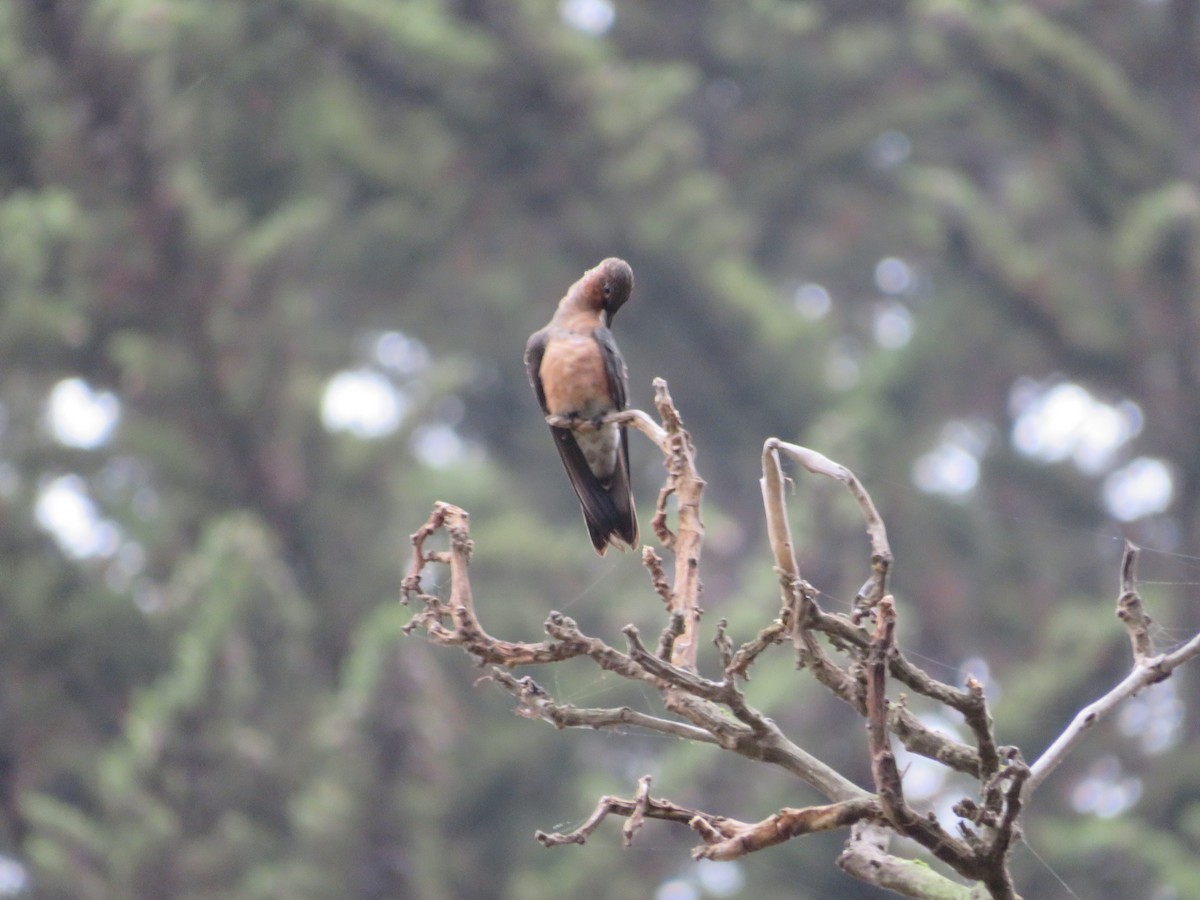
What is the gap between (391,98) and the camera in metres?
14.5

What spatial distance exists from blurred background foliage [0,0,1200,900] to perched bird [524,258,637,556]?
4.50 m

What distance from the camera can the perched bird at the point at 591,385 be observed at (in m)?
4.77

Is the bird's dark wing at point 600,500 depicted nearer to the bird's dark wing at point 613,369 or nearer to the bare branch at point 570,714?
the bird's dark wing at point 613,369

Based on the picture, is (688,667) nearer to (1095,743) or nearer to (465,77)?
(1095,743)

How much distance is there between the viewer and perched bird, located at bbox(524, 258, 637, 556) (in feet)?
15.6

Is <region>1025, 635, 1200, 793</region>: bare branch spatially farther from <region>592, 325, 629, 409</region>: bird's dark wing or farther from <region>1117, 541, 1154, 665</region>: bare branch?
<region>592, 325, 629, 409</region>: bird's dark wing

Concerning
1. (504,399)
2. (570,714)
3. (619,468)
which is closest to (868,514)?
(570,714)

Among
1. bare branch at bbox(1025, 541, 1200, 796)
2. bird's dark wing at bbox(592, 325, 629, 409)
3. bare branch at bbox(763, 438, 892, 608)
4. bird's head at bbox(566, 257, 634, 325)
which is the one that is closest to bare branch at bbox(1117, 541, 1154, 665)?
bare branch at bbox(1025, 541, 1200, 796)

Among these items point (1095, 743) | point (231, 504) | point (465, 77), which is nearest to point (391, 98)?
point (465, 77)

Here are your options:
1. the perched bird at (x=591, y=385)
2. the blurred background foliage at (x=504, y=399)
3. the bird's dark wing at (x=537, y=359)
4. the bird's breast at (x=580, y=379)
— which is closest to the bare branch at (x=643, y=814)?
the perched bird at (x=591, y=385)

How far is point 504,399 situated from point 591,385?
41.8 feet

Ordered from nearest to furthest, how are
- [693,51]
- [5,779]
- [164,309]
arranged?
[5,779] → [164,309] → [693,51]

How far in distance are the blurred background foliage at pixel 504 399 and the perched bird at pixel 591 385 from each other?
14.8ft

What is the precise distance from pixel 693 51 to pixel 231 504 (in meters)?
9.80
